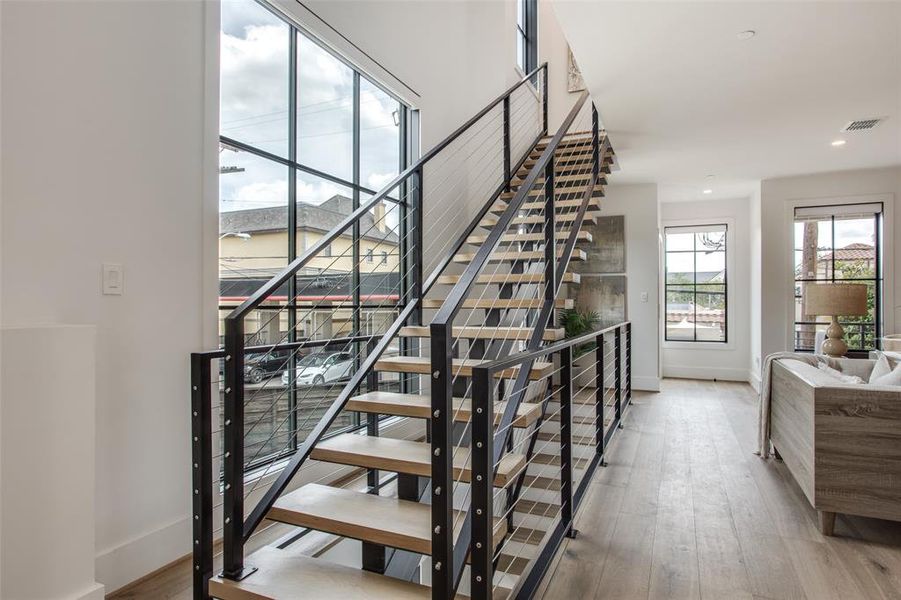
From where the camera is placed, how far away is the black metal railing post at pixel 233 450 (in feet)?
5.31

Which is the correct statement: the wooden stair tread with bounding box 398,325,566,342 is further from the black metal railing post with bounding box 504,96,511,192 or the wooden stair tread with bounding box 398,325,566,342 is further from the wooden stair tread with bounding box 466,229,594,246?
the black metal railing post with bounding box 504,96,511,192

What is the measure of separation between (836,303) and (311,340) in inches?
161

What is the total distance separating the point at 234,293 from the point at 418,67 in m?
2.41

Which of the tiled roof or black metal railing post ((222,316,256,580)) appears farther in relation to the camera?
the tiled roof

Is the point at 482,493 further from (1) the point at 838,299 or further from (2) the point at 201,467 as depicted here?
(1) the point at 838,299

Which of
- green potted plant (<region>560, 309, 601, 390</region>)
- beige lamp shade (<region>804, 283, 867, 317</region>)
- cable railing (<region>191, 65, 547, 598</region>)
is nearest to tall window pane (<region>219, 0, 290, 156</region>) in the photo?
cable railing (<region>191, 65, 547, 598</region>)

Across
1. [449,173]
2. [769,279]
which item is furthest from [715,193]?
[449,173]

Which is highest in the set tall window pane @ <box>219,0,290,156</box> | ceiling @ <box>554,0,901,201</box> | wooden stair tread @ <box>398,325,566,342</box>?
ceiling @ <box>554,0,901,201</box>

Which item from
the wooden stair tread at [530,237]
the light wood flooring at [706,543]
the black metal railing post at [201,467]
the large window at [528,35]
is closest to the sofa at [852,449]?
the light wood flooring at [706,543]

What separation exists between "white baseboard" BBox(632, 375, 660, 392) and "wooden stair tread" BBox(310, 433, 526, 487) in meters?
4.61

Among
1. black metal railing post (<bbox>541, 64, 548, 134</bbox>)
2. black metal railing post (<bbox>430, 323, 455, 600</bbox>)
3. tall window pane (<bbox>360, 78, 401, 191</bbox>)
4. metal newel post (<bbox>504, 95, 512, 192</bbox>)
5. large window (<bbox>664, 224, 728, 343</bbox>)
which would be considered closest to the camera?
black metal railing post (<bbox>430, 323, 455, 600</bbox>)

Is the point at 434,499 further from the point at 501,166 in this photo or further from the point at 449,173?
the point at 501,166

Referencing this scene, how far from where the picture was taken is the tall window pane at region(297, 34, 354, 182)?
2.85 m

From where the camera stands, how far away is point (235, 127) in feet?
8.05
